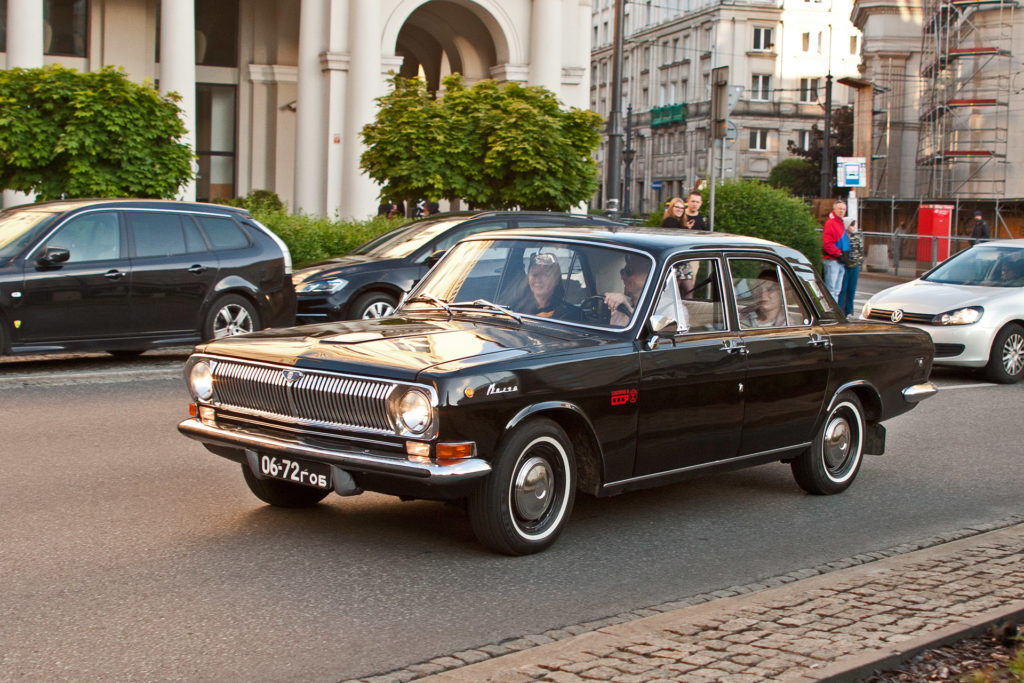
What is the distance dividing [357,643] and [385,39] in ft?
103

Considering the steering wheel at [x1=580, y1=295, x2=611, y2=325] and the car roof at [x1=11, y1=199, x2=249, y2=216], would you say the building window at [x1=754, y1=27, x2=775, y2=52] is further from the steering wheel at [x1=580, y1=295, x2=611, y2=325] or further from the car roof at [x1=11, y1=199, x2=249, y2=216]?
the steering wheel at [x1=580, y1=295, x2=611, y2=325]

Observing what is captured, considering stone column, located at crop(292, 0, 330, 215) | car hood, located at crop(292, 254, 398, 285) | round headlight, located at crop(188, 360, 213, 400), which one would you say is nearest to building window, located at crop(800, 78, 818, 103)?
stone column, located at crop(292, 0, 330, 215)

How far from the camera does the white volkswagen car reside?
15.3m

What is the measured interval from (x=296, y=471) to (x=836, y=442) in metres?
3.80

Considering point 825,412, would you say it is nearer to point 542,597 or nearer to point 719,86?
point 542,597

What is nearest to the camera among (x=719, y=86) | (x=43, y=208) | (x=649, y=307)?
(x=649, y=307)

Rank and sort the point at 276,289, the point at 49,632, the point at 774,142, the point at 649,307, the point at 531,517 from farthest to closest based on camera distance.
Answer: the point at 774,142 → the point at 276,289 → the point at 649,307 → the point at 531,517 → the point at 49,632

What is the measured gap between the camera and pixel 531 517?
21.6 ft

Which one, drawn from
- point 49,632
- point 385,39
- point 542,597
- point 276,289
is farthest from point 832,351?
point 385,39

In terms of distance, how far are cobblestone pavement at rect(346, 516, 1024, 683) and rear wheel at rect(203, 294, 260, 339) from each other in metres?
8.80

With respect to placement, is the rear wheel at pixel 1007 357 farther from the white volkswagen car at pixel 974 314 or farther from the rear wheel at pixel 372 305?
the rear wheel at pixel 372 305

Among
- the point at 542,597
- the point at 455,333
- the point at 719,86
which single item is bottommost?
the point at 542,597

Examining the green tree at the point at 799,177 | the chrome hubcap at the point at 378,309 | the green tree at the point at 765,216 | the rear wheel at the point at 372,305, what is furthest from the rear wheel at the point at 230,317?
the green tree at the point at 799,177

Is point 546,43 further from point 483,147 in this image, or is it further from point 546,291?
point 546,291
